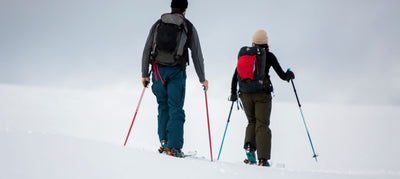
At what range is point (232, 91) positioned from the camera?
6.78 meters

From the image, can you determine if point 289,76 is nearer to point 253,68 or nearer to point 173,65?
point 253,68

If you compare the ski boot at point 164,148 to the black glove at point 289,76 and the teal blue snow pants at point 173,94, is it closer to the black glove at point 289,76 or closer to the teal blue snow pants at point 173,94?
the teal blue snow pants at point 173,94

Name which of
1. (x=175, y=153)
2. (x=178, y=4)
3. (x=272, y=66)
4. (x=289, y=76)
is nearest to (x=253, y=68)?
(x=272, y=66)

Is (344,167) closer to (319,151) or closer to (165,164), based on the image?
(319,151)

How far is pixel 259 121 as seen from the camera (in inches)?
241

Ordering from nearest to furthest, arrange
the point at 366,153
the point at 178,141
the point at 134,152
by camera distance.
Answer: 1. the point at 134,152
2. the point at 178,141
3. the point at 366,153

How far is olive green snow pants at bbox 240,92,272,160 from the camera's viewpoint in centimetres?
600

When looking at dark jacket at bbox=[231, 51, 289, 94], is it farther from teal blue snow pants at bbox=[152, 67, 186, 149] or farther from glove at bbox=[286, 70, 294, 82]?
teal blue snow pants at bbox=[152, 67, 186, 149]

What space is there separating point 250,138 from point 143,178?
306cm

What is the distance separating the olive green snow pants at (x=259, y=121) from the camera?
6.00 meters

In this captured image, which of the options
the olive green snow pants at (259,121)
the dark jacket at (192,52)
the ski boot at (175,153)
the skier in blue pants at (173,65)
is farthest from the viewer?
the olive green snow pants at (259,121)

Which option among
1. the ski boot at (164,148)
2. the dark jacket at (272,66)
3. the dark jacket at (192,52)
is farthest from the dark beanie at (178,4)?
the ski boot at (164,148)

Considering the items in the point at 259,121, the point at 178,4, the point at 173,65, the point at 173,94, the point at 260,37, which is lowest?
the point at 259,121

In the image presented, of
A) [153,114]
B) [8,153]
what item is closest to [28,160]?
[8,153]
